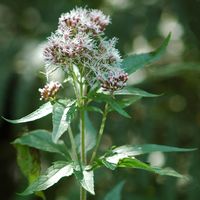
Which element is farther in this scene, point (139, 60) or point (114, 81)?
point (139, 60)

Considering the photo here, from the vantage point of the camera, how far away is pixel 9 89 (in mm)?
3160

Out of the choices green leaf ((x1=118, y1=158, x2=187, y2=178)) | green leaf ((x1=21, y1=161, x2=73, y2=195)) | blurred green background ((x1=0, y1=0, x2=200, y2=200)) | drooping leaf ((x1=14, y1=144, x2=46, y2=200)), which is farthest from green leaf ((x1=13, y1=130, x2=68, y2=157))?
blurred green background ((x1=0, y1=0, x2=200, y2=200))

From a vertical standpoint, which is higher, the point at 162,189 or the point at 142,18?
the point at 142,18

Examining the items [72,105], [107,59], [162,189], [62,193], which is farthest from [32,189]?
[62,193]

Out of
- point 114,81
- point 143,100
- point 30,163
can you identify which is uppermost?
point 143,100

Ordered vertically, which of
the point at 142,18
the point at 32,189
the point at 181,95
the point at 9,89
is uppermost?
the point at 142,18

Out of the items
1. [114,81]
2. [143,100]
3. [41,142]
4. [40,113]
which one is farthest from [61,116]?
[143,100]

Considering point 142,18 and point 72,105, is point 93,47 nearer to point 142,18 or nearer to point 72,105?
point 72,105

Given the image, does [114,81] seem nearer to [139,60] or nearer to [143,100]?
[139,60]

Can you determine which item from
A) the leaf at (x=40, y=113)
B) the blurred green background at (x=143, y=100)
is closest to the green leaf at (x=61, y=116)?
the leaf at (x=40, y=113)

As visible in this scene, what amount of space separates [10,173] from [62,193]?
0.44m

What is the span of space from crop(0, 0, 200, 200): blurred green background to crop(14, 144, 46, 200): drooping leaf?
3.78 feet

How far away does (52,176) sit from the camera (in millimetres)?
1406

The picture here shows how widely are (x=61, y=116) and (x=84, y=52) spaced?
0.18m
